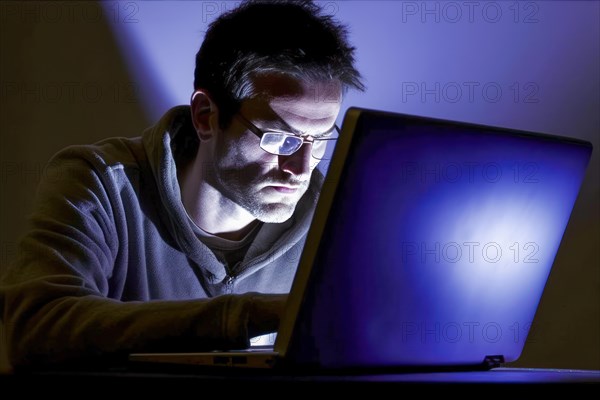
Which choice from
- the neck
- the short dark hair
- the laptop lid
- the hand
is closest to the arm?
the hand

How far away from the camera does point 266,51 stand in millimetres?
1559

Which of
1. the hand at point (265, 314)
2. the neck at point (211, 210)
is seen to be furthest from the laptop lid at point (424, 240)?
the neck at point (211, 210)

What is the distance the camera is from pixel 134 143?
1.55 meters

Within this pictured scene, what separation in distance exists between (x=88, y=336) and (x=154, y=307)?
98mm

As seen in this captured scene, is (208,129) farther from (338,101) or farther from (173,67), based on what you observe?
(173,67)

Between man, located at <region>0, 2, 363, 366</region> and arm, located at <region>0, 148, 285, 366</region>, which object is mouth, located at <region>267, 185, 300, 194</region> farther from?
arm, located at <region>0, 148, 285, 366</region>

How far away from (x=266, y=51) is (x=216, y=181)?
0.94ft

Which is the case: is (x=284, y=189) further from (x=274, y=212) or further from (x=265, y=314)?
(x=265, y=314)

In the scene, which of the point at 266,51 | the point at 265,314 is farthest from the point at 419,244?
the point at 266,51

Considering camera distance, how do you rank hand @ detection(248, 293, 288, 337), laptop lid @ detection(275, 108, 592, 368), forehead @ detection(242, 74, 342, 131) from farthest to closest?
1. forehead @ detection(242, 74, 342, 131)
2. hand @ detection(248, 293, 288, 337)
3. laptop lid @ detection(275, 108, 592, 368)

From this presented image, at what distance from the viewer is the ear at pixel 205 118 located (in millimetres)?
1620

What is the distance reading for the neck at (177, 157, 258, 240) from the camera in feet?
5.28

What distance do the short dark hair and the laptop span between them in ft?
2.32

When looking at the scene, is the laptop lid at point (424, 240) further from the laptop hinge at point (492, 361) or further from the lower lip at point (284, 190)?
the lower lip at point (284, 190)
